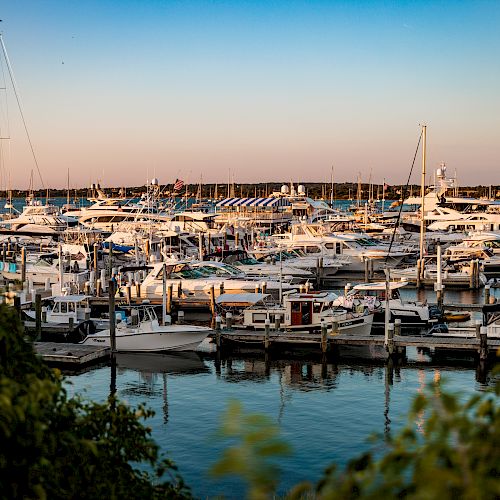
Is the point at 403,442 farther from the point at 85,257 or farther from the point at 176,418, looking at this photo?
the point at 85,257

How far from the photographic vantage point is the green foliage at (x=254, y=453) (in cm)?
376

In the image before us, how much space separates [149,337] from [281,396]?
7.70m

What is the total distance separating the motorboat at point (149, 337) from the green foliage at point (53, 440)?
22.8m

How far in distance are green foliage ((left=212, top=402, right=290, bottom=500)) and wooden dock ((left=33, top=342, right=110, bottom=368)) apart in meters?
26.5

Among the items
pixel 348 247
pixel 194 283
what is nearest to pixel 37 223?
pixel 348 247

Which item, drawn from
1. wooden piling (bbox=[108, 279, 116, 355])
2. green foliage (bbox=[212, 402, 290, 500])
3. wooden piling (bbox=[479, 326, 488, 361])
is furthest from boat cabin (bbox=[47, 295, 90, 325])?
green foliage (bbox=[212, 402, 290, 500])

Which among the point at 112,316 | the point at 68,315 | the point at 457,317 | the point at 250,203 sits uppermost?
the point at 250,203

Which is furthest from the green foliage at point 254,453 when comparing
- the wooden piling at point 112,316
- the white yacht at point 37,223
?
the white yacht at point 37,223

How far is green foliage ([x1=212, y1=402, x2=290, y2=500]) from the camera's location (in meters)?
3.76

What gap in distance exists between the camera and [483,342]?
29781mm

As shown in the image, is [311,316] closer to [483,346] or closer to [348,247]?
[483,346]

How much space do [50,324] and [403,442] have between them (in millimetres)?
32447

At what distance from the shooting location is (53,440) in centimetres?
677

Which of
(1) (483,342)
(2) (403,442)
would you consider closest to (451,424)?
(2) (403,442)
